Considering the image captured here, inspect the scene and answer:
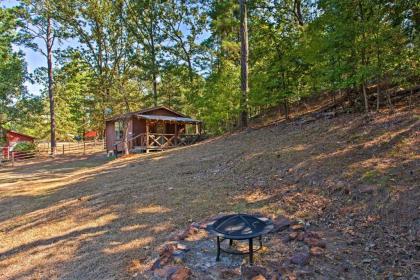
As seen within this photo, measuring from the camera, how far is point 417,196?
4254mm

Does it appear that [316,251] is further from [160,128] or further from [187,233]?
[160,128]

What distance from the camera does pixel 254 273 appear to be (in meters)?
3.13

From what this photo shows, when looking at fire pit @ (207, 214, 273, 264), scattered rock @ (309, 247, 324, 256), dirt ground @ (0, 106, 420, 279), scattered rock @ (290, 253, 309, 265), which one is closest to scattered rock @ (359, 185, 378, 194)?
dirt ground @ (0, 106, 420, 279)

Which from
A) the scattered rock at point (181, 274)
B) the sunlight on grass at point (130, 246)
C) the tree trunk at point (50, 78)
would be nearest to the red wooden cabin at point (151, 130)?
the tree trunk at point (50, 78)

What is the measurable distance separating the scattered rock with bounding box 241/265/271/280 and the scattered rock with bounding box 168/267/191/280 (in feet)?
1.85

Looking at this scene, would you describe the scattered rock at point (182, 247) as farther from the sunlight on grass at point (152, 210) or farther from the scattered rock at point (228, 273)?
the sunlight on grass at point (152, 210)

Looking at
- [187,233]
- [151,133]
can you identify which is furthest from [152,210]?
[151,133]

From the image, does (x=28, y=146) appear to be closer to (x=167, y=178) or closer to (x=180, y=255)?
(x=167, y=178)

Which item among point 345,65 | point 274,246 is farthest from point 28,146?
point 274,246

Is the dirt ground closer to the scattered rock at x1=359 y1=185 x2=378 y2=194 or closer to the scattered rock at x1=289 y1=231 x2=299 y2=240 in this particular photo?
the scattered rock at x1=359 y1=185 x2=378 y2=194

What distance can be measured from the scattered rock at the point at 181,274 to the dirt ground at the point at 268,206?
503 millimetres

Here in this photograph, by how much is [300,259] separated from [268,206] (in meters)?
1.98

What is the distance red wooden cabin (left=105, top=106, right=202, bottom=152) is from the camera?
2017cm

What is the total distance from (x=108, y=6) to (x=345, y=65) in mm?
24273
